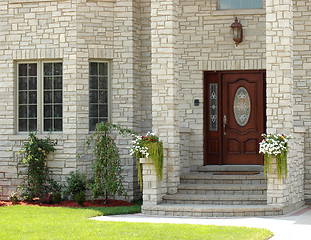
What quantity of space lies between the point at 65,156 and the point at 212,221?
4427 mm

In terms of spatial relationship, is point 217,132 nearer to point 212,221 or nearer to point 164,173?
point 164,173

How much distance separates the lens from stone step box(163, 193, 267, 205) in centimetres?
1227

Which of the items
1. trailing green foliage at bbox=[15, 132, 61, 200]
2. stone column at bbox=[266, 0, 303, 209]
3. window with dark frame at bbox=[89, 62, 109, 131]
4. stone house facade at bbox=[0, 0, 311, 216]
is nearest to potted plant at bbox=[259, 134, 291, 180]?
stone column at bbox=[266, 0, 303, 209]

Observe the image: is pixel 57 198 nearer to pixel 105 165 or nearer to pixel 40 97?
pixel 105 165

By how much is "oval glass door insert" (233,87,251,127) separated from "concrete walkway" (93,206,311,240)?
3.11m

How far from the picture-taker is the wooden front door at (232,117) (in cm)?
1456

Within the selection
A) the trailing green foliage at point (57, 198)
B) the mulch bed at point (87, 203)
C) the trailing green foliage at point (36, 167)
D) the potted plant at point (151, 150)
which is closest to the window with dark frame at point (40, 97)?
the trailing green foliage at point (36, 167)

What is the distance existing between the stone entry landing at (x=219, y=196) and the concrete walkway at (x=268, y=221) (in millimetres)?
286

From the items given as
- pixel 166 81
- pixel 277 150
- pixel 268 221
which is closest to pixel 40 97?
pixel 166 81

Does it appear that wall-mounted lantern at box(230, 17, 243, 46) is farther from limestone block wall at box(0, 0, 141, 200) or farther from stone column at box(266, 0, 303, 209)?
limestone block wall at box(0, 0, 141, 200)

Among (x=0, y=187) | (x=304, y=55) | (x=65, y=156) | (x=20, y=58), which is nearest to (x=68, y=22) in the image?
(x=20, y=58)

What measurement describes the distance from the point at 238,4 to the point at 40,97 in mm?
5316

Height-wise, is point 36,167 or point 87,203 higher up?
point 36,167

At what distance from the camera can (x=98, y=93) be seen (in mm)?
14438
